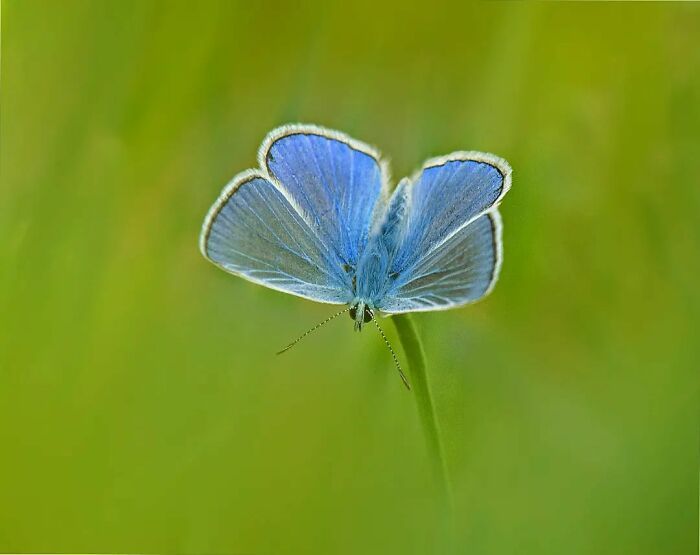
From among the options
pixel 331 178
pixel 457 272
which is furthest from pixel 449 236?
pixel 331 178

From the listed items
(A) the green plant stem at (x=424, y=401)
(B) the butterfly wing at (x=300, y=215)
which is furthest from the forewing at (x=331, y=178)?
(A) the green plant stem at (x=424, y=401)

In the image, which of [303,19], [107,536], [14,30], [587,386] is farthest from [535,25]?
[107,536]

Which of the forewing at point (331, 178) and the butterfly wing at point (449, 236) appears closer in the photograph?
the butterfly wing at point (449, 236)

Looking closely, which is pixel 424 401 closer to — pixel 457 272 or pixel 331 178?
pixel 457 272

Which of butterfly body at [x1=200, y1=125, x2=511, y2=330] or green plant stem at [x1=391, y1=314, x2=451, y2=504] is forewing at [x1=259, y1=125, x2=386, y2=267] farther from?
green plant stem at [x1=391, y1=314, x2=451, y2=504]

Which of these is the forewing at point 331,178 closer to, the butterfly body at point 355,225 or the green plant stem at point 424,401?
the butterfly body at point 355,225

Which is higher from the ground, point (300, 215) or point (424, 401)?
point (300, 215)

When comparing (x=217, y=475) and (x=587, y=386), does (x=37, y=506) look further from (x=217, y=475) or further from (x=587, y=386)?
(x=587, y=386)
